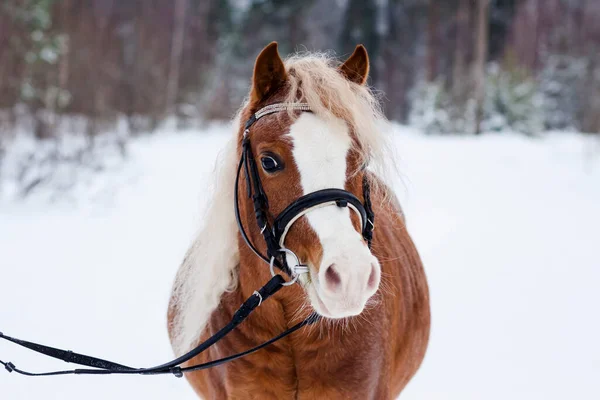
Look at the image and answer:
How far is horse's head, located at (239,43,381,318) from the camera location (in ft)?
4.69

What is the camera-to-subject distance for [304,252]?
1.57 meters

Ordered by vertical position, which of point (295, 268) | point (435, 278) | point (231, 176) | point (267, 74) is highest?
point (435, 278)

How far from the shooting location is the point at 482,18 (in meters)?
18.0

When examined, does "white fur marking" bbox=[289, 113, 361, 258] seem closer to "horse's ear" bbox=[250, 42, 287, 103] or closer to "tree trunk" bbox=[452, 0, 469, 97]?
"horse's ear" bbox=[250, 42, 287, 103]

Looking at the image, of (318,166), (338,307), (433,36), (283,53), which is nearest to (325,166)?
(318,166)

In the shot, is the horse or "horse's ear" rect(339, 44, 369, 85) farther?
"horse's ear" rect(339, 44, 369, 85)

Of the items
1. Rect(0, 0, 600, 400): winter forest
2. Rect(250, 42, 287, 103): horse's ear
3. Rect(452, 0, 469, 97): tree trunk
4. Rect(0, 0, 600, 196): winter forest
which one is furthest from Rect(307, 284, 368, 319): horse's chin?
Rect(452, 0, 469, 97): tree trunk

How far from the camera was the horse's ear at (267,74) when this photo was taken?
182cm

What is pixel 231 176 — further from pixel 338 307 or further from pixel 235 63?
pixel 235 63

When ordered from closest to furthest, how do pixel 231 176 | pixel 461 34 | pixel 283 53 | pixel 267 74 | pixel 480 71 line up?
pixel 267 74, pixel 231 176, pixel 480 71, pixel 461 34, pixel 283 53

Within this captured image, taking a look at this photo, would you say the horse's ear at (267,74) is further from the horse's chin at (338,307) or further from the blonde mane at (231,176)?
the horse's chin at (338,307)

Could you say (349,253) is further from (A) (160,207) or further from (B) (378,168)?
(A) (160,207)

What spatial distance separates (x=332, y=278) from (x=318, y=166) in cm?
36

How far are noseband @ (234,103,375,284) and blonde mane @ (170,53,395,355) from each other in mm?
86
